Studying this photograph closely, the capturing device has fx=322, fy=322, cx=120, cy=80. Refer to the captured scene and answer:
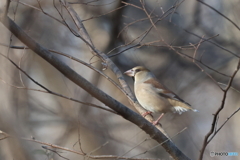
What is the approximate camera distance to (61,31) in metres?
8.74

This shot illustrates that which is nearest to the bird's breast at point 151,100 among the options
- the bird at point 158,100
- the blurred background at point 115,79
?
the bird at point 158,100

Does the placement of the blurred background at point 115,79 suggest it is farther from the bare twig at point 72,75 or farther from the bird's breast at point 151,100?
the bare twig at point 72,75

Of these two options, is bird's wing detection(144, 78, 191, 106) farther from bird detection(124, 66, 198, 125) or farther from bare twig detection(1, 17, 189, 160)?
bare twig detection(1, 17, 189, 160)

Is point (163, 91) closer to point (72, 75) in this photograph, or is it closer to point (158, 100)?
point (158, 100)

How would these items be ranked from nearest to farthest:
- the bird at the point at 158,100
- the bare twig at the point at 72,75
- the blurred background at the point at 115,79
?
the bare twig at the point at 72,75, the bird at the point at 158,100, the blurred background at the point at 115,79

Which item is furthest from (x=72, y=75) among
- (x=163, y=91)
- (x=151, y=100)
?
(x=163, y=91)

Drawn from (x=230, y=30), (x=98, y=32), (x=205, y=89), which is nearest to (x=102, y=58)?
(x=98, y=32)

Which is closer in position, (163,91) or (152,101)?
(152,101)

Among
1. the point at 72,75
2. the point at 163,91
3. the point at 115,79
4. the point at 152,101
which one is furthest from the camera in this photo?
the point at 115,79

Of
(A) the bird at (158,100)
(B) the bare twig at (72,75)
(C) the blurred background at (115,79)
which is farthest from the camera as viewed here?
(C) the blurred background at (115,79)

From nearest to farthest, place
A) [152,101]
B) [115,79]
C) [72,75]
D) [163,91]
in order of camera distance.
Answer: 1. [72,75]
2. [152,101]
3. [163,91]
4. [115,79]

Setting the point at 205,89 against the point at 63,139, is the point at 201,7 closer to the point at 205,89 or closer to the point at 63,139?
the point at 205,89

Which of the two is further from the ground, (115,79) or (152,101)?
(115,79)

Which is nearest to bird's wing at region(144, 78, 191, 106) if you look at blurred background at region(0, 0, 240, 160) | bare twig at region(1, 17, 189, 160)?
bare twig at region(1, 17, 189, 160)
